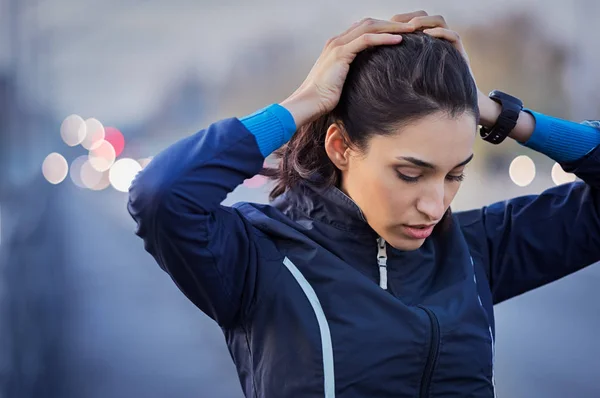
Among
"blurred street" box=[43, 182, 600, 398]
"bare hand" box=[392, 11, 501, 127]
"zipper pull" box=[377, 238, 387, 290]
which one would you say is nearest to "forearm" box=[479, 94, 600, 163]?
"bare hand" box=[392, 11, 501, 127]

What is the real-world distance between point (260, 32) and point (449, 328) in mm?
2147

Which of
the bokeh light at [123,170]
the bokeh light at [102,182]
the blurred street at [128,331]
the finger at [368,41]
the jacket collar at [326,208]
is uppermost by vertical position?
the finger at [368,41]

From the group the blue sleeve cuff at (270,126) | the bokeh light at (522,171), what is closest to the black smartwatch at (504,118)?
the blue sleeve cuff at (270,126)

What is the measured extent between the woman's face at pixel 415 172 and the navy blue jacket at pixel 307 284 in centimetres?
6

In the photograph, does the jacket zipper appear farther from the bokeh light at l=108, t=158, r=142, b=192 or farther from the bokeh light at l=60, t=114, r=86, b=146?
the bokeh light at l=108, t=158, r=142, b=192

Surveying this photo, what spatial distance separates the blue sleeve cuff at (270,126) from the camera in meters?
1.23

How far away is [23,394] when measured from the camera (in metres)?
2.81

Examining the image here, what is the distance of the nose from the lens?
4.04 ft

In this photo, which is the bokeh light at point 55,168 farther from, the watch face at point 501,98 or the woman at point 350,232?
the watch face at point 501,98

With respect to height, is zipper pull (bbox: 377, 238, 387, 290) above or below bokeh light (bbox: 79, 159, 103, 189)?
above


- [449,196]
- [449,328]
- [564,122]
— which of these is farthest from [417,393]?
[564,122]

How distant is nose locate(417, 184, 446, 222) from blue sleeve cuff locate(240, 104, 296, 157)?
0.24 metres

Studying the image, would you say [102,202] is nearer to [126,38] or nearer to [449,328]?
[126,38]

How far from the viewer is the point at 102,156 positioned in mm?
3867
